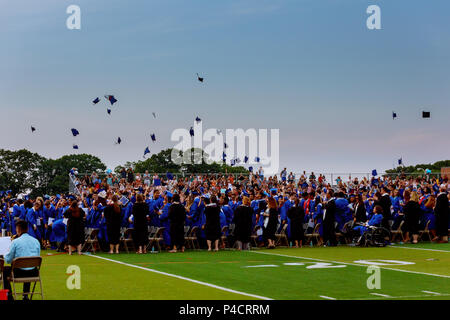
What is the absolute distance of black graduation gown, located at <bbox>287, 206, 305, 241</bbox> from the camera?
73.8ft

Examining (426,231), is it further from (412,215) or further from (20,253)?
(20,253)

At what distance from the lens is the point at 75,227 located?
20234 millimetres

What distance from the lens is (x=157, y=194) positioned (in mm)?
22141

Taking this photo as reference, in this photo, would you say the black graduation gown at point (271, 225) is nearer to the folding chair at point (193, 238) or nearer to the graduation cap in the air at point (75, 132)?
the folding chair at point (193, 238)

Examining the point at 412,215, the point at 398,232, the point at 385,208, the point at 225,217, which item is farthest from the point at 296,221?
the point at 412,215

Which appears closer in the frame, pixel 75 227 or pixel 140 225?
pixel 75 227

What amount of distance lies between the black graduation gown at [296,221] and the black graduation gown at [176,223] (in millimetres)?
3974

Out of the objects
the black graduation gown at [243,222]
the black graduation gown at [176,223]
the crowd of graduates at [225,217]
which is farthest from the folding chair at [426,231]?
the black graduation gown at [176,223]

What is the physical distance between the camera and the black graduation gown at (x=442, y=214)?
2416 cm

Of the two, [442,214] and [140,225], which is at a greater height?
[442,214]

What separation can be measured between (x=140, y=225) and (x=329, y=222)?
22.9 ft
